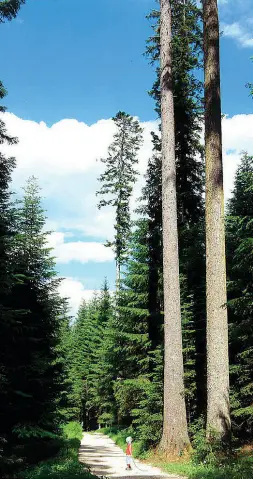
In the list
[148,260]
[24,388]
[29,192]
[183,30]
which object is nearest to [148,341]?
[148,260]

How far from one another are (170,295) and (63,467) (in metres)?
4.79

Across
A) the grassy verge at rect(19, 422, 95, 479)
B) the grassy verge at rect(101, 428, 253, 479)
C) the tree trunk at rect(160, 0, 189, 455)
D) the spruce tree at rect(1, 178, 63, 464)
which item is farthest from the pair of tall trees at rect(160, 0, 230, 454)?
the spruce tree at rect(1, 178, 63, 464)

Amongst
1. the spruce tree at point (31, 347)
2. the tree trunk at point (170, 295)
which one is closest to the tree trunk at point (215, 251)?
the tree trunk at point (170, 295)

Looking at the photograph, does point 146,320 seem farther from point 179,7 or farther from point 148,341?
point 179,7

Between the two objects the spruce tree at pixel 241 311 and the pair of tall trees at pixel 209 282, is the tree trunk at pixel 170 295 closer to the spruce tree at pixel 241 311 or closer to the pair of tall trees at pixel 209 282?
the pair of tall trees at pixel 209 282

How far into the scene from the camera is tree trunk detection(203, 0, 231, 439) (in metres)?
8.33

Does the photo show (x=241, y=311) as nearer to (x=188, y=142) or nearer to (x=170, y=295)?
(x=170, y=295)

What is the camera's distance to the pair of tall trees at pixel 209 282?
8.42m

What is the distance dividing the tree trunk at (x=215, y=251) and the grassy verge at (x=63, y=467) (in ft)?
9.25

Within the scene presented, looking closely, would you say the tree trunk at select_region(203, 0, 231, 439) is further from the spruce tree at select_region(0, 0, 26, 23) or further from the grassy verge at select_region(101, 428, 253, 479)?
the spruce tree at select_region(0, 0, 26, 23)

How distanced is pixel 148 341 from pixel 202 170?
7.90 meters

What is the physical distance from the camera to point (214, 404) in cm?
830

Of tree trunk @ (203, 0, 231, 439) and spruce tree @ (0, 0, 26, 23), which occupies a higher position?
spruce tree @ (0, 0, 26, 23)

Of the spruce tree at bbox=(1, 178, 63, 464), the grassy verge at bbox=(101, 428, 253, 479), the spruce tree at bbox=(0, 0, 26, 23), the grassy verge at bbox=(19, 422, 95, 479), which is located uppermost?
the spruce tree at bbox=(0, 0, 26, 23)
